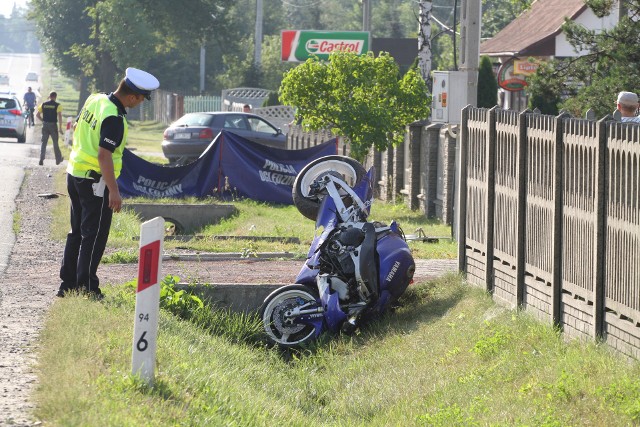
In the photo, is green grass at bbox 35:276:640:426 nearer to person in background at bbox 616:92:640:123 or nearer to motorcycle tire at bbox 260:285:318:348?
motorcycle tire at bbox 260:285:318:348

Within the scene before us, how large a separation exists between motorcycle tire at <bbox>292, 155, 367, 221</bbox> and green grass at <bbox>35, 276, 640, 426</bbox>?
1.36 metres

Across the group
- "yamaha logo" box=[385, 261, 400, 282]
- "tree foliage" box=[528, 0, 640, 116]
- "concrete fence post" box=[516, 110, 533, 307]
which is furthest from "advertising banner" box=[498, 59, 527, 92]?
"concrete fence post" box=[516, 110, 533, 307]

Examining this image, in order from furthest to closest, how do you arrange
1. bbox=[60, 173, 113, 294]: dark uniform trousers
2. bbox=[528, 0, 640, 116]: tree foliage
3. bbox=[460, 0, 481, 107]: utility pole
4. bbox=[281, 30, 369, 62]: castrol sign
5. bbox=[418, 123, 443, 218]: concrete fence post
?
1. bbox=[281, 30, 369, 62]: castrol sign
2. bbox=[418, 123, 443, 218]: concrete fence post
3. bbox=[460, 0, 481, 107]: utility pole
4. bbox=[528, 0, 640, 116]: tree foliage
5. bbox=[60, 173, 113, 294]: dark uniform trousers

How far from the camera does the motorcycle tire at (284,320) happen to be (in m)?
11.7

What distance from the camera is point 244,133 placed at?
31781mm

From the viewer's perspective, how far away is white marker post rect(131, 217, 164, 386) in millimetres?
7340

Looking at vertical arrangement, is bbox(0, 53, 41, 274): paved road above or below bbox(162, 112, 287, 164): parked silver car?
below

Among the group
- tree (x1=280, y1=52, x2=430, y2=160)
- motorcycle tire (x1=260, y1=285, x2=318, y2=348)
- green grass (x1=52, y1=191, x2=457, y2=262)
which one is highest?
tree (x1=280, y1=52, x2=430, y2=160)

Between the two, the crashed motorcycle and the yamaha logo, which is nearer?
the crashed motorcycle

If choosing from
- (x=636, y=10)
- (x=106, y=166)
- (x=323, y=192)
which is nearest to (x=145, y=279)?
(x=106, y=166)

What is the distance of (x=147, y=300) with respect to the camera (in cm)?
740

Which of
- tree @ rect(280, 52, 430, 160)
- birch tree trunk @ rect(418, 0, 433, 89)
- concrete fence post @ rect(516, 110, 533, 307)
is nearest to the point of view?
concrete fence post @ rect(516, 110, 533, 307)

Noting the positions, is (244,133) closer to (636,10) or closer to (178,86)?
(636,10)

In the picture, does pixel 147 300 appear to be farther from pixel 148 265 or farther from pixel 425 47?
pixel 425 47
